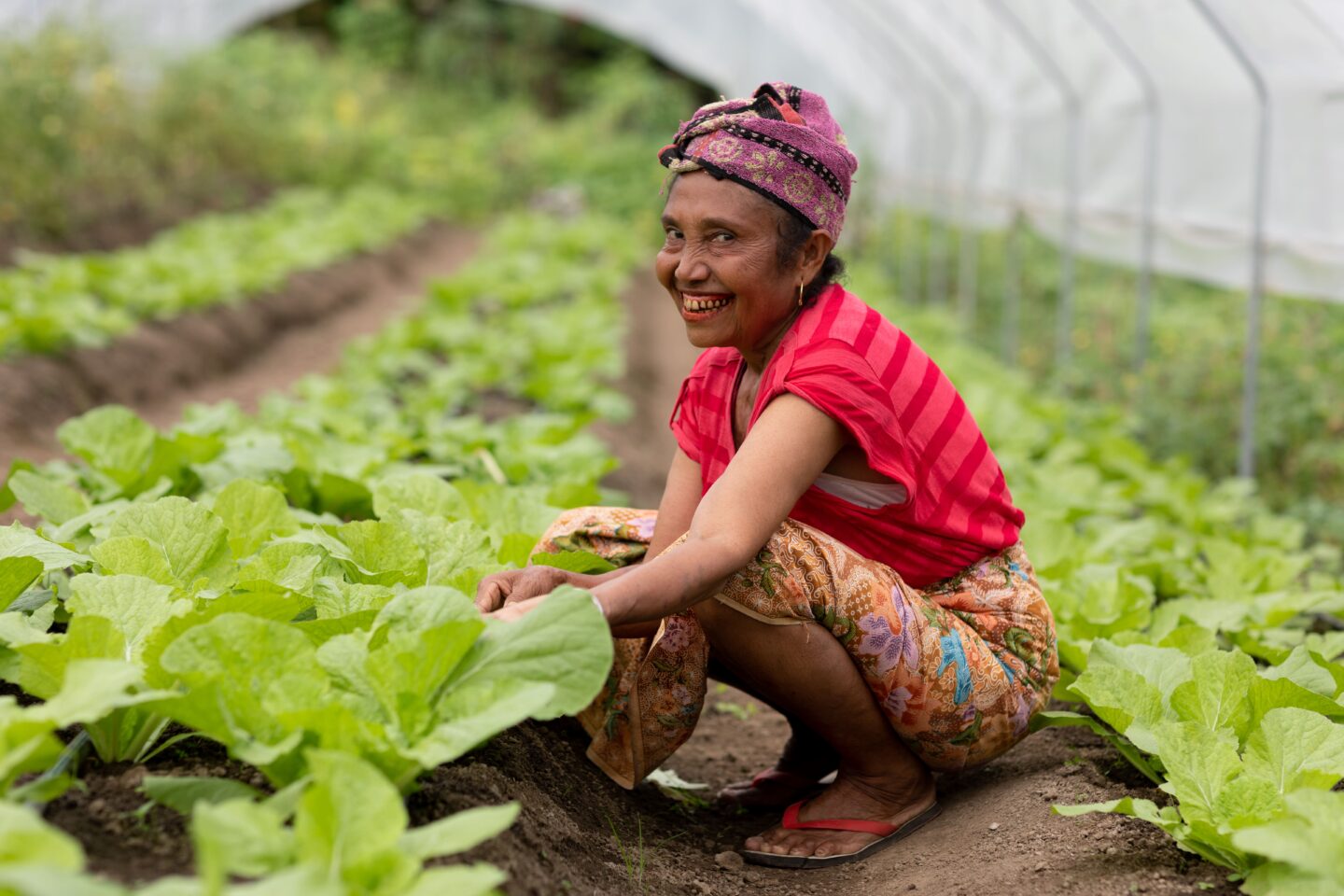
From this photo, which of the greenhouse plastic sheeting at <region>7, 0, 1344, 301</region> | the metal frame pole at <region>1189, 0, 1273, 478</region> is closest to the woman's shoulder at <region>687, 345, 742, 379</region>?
the greenhouse plastic sheeting at <region>7, 0, 1344, 301</region>

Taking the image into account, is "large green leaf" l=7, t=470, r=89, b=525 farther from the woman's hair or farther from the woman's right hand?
the woman's hair

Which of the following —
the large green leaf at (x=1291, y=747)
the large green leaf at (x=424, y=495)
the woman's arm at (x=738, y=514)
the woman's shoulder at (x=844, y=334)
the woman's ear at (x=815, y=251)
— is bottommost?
the large green leaf at (x=1291, y=747)

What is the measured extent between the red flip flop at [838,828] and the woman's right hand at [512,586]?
667mm

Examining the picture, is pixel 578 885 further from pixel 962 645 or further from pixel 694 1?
pixel 694 1

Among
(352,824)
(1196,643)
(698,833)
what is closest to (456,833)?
(352,824)

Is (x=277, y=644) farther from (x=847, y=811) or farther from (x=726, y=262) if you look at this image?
(x=847, y=811)

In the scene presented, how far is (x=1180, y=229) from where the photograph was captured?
5973mm

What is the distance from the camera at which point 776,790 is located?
2713mm

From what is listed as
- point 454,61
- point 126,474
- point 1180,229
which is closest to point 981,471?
point 126,474

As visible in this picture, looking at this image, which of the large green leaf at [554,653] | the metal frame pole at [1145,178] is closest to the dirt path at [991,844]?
the large green leaf at [554,653]

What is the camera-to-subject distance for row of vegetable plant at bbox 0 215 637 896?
1501 mm

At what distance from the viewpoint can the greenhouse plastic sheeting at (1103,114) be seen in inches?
188

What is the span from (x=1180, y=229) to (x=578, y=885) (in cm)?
490

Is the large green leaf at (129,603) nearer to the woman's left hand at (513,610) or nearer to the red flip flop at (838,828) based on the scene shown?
the woman's left hand at (513,610)
